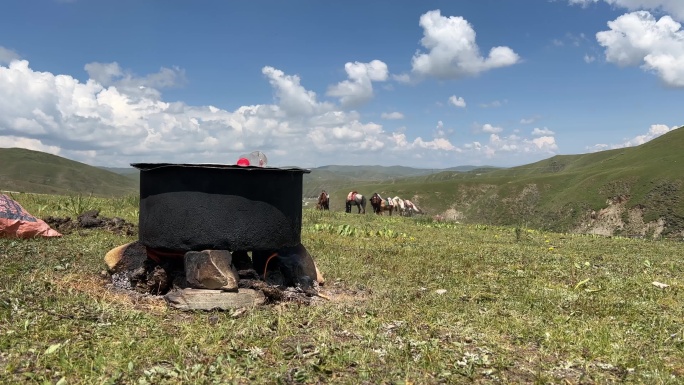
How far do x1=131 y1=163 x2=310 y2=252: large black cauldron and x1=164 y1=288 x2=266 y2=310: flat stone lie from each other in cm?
62

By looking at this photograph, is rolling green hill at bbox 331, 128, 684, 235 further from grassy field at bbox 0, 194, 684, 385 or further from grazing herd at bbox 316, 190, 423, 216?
grassy field at bbox 0, 194, 684, 385

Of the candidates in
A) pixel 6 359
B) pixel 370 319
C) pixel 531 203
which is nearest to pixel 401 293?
pixel 370 319

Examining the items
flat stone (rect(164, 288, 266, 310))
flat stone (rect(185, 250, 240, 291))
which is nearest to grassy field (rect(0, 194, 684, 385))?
flat stone (rect(164, 288, 266, 310))

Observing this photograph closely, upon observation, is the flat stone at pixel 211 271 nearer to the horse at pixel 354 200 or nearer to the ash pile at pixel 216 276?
the ash pile at pixel 216 276

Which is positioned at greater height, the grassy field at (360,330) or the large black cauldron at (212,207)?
the large black cauldron at (212,207)

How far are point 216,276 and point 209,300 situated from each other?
11.7 inches

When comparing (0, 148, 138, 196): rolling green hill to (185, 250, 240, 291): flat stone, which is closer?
(185, 250, 240, 291): flat stone

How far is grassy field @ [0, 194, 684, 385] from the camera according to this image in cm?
397

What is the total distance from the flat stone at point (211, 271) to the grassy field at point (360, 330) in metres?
0.42

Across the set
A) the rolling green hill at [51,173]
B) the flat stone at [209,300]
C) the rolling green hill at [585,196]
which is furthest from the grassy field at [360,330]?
the rolling green hill at [51,173]

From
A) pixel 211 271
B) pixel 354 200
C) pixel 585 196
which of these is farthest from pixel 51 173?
pixel 211 271

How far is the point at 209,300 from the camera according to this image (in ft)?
18.8

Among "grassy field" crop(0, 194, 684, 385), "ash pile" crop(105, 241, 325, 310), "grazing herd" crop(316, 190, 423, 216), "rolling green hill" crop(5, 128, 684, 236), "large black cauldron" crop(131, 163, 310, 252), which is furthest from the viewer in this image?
"rolling green hill" crop(5, 128, 684, 236)

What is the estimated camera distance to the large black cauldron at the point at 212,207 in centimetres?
614
